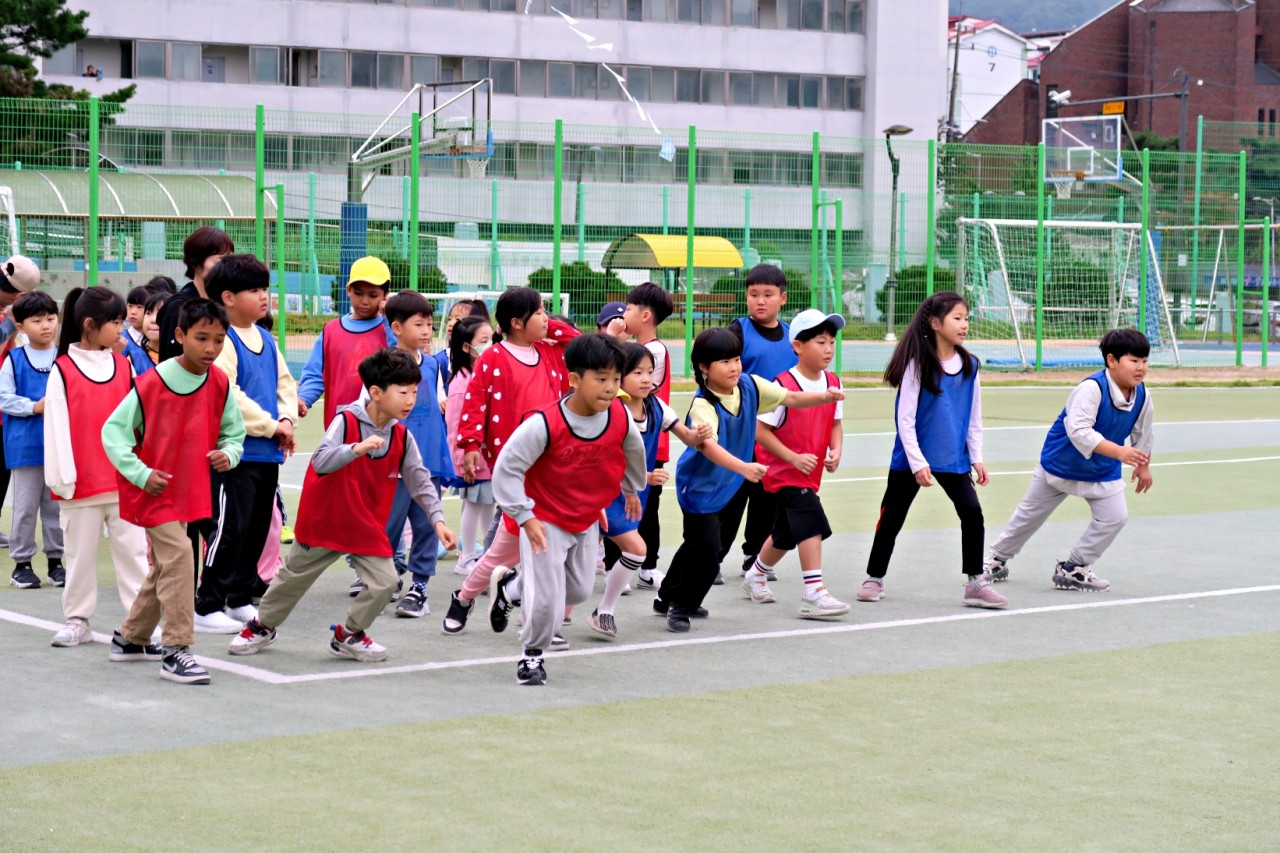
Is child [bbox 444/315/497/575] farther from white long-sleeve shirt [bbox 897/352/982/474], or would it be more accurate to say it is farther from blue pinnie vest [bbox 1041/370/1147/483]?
blue pinnie vest [bbox 1041/370/1147/483]

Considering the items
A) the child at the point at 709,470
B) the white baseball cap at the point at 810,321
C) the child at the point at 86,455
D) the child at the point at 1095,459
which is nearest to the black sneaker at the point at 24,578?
the child at the point at 86,455

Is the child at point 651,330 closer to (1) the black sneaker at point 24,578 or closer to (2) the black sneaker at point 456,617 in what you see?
(2) the black sneaker at point 456,617

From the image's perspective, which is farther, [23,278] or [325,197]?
[325,197]

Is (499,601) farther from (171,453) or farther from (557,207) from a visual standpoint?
(557,207)

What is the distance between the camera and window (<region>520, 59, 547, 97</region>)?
177 ft

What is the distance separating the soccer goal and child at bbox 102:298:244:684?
824 inches

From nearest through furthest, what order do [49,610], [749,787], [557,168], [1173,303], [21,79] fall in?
[749,787]
[49,610]
[557,168]
[1173,303]
[21,79]

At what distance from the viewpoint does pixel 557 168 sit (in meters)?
23.2

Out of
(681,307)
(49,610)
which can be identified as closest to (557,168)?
(681,307)

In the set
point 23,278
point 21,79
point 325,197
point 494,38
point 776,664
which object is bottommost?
point 776,664

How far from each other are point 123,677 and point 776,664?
2.56 m

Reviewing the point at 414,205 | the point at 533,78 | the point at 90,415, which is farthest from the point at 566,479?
the point at 533,78

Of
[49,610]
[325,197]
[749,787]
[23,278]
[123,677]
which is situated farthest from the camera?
[325,197]

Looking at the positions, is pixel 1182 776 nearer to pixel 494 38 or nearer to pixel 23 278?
pixel 23 278
